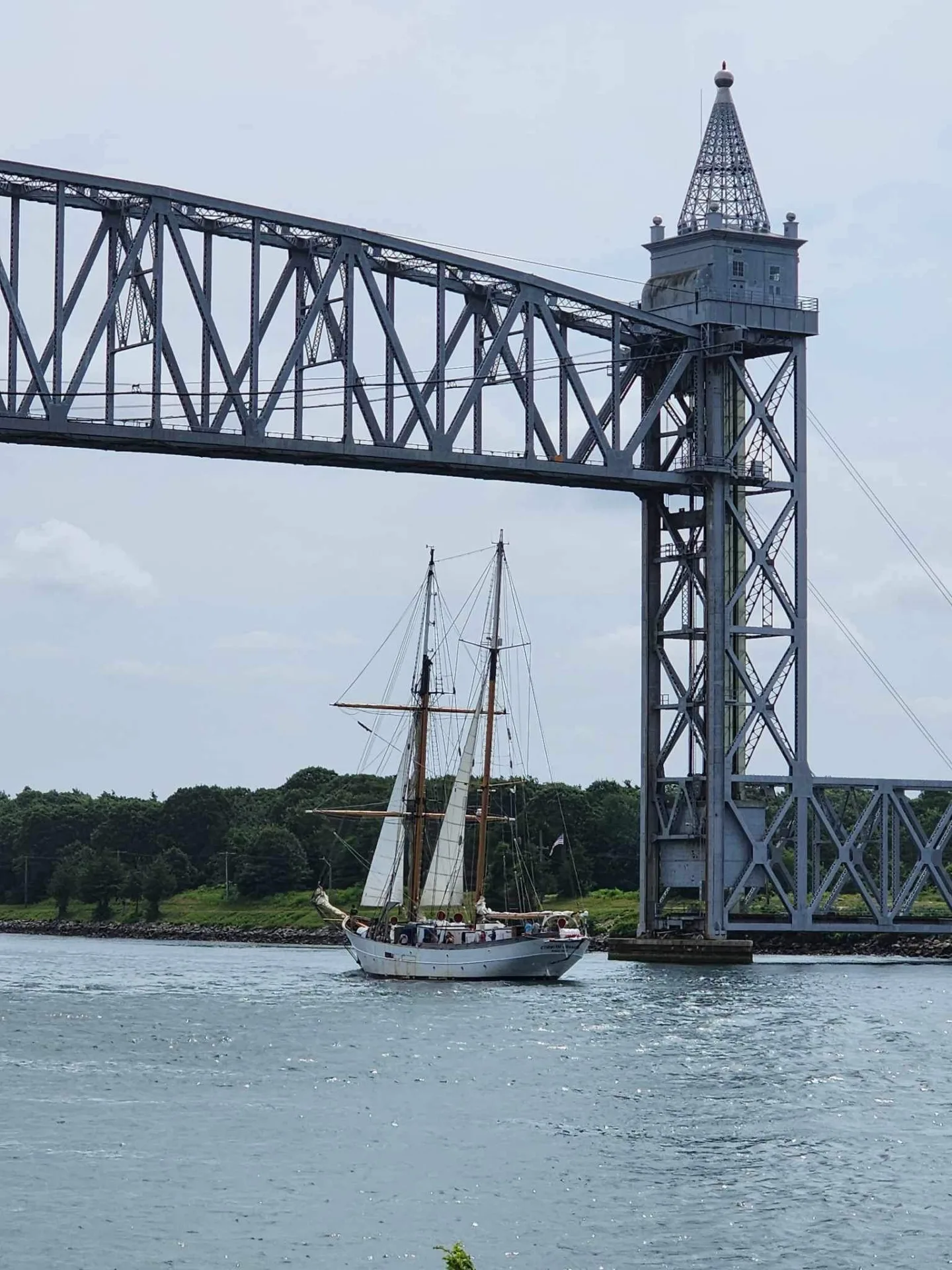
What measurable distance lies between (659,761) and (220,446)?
25478mm

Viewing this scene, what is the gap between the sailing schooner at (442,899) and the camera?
100 m

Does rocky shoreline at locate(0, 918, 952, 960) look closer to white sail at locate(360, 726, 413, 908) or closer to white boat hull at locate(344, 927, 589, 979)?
white boat hull at locate(344, 927, 589, 979)

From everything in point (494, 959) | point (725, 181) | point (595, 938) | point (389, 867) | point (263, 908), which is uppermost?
point (725, 181)

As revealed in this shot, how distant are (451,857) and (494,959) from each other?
516 cm

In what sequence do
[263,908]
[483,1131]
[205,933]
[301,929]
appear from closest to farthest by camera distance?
[483,1131] → [301,929] → [205,933] → [263,908]

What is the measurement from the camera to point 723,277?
9688 centimetres

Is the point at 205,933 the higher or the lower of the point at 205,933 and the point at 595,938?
the higher

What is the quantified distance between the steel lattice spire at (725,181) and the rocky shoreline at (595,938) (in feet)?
95.3

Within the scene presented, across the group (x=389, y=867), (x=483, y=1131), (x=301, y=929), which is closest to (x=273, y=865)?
(x=301, y=929)

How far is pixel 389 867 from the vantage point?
10300cm

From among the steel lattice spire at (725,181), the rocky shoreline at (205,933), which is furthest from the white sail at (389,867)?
the rocky shoreline at (205,933)

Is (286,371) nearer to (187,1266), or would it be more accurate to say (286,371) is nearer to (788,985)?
(788,985)

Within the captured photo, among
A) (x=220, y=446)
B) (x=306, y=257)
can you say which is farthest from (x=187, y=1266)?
(x=306, y=257)

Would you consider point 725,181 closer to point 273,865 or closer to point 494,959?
point 494,959
